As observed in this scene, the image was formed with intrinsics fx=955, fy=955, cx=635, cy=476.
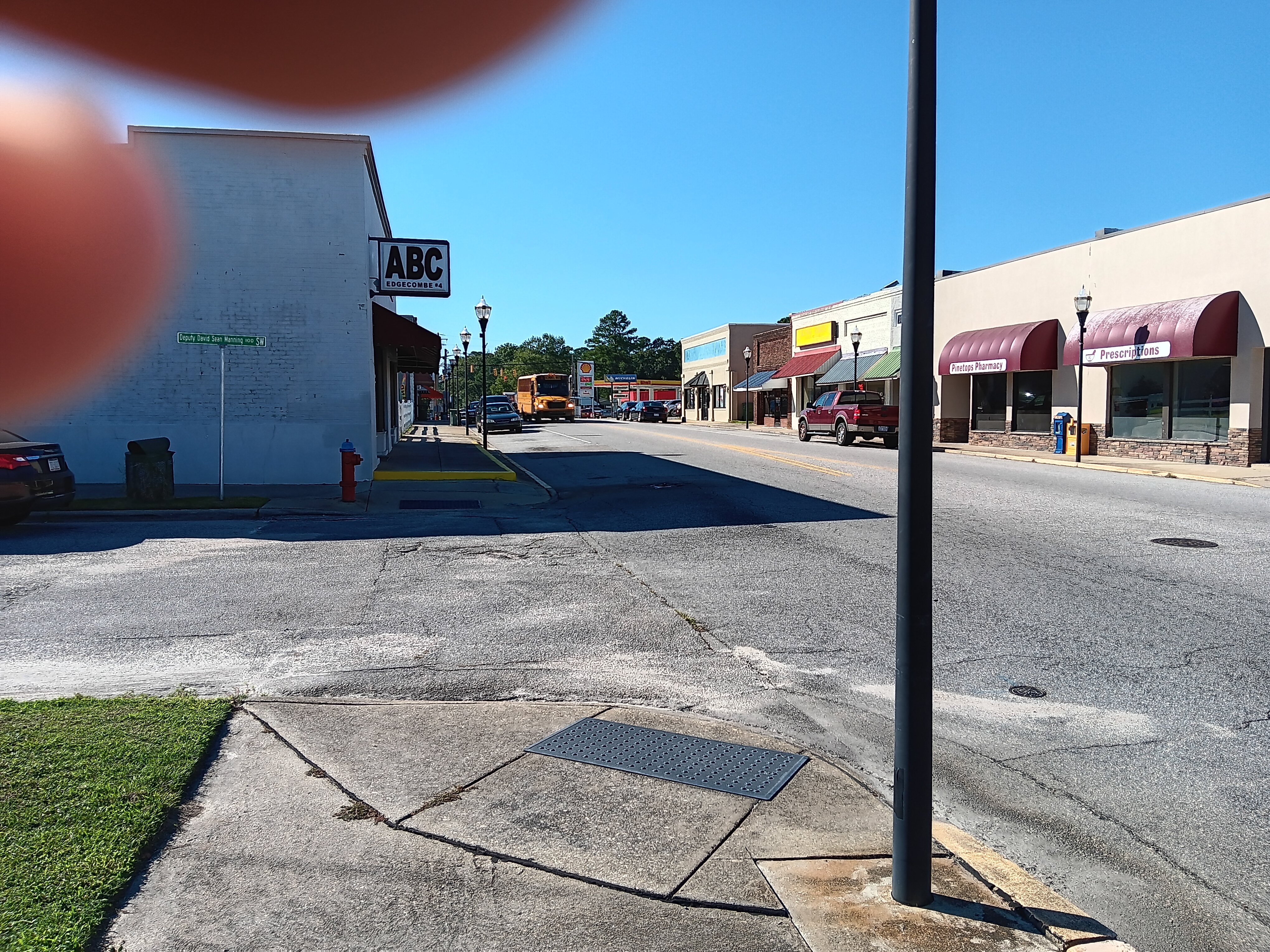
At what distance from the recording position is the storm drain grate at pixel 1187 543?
10.6 meters

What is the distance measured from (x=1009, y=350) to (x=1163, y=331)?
20.8 feet

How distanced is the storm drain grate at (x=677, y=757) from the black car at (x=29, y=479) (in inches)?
397

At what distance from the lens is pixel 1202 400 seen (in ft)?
78.6

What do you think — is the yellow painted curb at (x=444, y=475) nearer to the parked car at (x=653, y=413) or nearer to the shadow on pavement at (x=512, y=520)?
the shadow on pavement at (x=512, y=520)

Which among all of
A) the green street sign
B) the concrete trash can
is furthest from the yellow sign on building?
the concrete trash can

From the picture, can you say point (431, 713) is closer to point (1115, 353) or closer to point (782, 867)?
point (782, 867)

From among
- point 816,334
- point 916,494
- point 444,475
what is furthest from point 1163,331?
point 816,334

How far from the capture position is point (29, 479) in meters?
12.0

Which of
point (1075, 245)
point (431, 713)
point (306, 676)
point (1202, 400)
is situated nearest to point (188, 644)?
point (306, 676)

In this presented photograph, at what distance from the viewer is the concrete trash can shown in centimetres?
1456

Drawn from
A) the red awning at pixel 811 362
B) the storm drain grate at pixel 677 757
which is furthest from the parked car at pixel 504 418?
the storm drain grate at pixel 677 757

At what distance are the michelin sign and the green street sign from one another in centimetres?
417

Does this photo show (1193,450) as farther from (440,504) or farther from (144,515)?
(144,515)

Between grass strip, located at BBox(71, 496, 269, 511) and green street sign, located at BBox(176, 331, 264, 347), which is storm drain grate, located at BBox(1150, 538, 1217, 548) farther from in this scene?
green street sign, located at BBox(176, 331, 264, 347)
